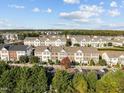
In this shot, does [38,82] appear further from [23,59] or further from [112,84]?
[23,59]

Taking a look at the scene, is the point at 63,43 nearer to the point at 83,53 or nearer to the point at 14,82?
the point at 83,53

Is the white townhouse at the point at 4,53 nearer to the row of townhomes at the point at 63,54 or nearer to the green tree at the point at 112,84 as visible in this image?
the row of townhomes at the point at 63,54

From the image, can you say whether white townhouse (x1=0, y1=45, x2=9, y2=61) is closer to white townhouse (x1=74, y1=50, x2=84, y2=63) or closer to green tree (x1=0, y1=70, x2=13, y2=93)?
white townhouse (x1=74, y1=50, x2=84, y2=63)

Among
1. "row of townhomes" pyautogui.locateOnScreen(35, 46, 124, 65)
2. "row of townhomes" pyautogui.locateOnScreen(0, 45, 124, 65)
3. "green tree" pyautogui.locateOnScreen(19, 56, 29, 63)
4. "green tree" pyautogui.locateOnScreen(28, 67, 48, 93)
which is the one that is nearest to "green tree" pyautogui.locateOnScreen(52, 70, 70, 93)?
"green tree" pyautogui.locateOnScreen(28, 67, 48, 93)

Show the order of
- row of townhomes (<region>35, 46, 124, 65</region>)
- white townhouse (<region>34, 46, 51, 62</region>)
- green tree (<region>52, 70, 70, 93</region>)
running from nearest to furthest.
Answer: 1. green tree (<region>52, 70, 70, 93</region>)
2. row of townhomes (<region>35, 46, 124, 65</region>)
3. white townhouse (<region>34, 46, 51, 62</region>)

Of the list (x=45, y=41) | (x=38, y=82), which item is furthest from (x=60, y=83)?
(x=45, y=41)

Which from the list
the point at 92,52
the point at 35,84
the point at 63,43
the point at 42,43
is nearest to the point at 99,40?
the point at 63,43

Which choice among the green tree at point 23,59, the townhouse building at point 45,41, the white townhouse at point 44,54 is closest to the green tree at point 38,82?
the green tree at point 23,59
